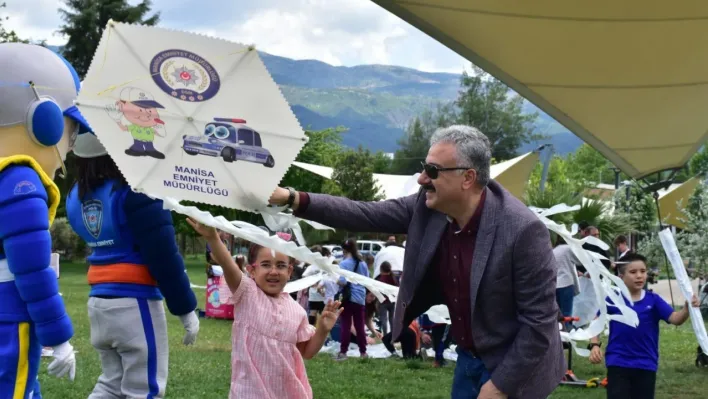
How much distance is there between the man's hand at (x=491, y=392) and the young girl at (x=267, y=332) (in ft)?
3.48

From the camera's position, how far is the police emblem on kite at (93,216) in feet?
15.9

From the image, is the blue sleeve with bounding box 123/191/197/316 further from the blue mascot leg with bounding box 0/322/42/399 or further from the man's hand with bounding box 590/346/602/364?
the man's hand with bounding box 590/346/602/364

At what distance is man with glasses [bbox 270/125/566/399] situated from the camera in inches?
140

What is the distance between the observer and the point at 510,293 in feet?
11.9

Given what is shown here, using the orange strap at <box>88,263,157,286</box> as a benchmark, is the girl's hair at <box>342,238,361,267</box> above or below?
above

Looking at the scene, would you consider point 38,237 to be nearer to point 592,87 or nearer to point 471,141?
point 471,141

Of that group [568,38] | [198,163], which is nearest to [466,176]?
[198,163]

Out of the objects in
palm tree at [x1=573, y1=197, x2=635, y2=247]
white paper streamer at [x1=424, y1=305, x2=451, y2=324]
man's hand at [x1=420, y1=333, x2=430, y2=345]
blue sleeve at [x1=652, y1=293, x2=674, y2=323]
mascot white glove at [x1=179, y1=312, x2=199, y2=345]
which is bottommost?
man's hand at [x1=420, y1=333, x2=430, y2=345]

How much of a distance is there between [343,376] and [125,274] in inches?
229

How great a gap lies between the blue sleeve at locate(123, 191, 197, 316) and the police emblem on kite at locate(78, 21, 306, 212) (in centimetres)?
114

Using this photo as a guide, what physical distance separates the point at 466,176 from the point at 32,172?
1.99m

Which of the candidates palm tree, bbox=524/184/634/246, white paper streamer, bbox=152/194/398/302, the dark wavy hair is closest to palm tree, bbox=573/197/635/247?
palm tree, bbox=524/184/634/246

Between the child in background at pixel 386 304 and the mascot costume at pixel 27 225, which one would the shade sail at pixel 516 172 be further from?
the mascot costume at pixel 27 225

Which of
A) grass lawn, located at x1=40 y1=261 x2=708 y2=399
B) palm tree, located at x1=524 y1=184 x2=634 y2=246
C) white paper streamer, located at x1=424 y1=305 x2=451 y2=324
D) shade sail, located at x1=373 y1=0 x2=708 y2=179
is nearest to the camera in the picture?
white paper streamer, located at x1=424 y1=305 x2=451 y2=324
